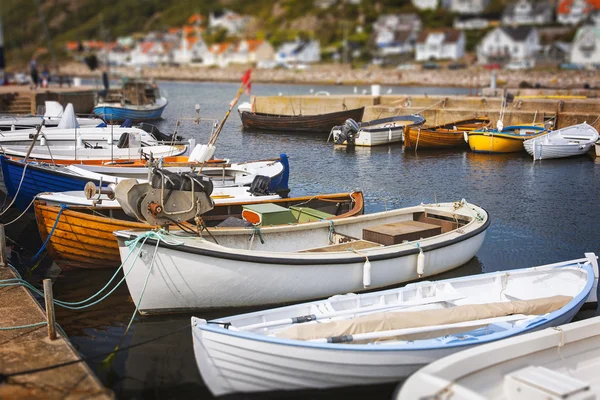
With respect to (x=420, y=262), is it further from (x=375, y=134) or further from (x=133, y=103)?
(x=133, y=103)

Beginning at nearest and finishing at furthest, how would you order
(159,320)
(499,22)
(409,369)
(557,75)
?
(409,369) < (159,320) < (557,75) < (499,22)

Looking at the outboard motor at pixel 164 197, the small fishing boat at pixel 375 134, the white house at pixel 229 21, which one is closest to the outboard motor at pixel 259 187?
the outboard motor at pixel 164 197

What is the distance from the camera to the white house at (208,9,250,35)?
173 metres

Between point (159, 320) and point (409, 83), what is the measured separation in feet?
263

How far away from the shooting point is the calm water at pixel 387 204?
26.9ft

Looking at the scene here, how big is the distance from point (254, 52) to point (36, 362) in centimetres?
A: 13574

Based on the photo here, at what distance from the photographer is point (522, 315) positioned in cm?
823

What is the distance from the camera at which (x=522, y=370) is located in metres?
6.06

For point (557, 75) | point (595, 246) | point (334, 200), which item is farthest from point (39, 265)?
point (557, 75)

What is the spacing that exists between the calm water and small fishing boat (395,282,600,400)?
134 centimetres

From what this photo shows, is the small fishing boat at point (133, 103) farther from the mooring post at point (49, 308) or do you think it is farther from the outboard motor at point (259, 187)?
the mooring post at point (49, 308)

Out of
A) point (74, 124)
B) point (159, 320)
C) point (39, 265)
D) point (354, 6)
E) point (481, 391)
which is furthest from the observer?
point (354, 6)

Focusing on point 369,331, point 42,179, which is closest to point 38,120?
point 42,179

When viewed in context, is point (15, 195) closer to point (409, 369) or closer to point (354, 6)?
point (409, 369)
